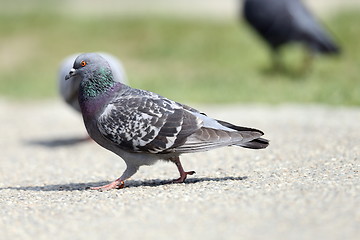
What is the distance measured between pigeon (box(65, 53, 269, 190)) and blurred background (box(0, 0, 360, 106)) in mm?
6300

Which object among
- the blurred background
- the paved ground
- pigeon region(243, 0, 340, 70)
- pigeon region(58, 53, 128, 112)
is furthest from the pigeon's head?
the paved ground

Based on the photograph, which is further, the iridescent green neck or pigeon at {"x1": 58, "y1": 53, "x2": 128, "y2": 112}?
pigeon at {"x1": 58, "y1": 53, "x2": 128, "y2": 112}

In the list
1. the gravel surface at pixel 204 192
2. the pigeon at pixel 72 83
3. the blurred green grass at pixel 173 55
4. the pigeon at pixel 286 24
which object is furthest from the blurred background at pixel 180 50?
the gravel surface at pixel 204 192

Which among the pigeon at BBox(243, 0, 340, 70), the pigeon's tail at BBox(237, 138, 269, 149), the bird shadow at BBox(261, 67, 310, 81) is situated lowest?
the pigeon's tail at BBox(237, 138, 269, 149)

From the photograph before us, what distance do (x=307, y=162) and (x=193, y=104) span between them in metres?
5.95

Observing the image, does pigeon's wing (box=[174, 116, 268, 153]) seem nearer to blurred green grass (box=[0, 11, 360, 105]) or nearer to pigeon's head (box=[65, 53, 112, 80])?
pigeon's head (box=[65, 53, 112, 80])

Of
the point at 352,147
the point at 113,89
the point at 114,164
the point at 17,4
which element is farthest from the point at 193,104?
the point at 17,4

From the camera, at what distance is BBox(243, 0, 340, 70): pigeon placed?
14891 mm

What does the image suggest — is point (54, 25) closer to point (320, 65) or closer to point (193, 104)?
point (320, 65)

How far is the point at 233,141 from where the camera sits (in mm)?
5062

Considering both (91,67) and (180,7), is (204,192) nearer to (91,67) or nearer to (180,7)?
(91,67)

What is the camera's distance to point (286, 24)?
587 inches

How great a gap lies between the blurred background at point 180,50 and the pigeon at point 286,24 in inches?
29.4

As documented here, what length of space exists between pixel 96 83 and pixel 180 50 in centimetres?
1416
